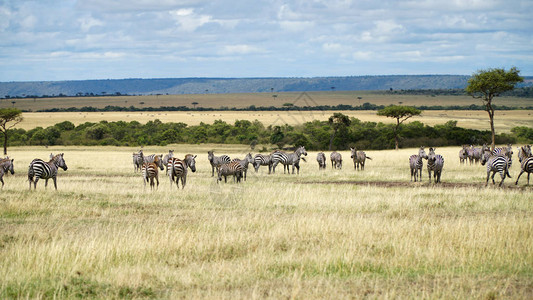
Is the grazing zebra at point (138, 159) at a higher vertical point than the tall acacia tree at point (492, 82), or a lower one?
lower

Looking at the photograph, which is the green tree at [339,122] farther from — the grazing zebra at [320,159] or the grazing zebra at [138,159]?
the grazing zebra at [138,159]

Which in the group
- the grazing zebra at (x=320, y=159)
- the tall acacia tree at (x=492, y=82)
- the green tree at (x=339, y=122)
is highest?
the tall acacia tree at (x=492, y=82)

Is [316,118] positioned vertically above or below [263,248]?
above

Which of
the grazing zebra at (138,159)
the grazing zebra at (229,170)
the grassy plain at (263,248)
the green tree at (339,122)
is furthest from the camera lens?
the green tree at (339,122)

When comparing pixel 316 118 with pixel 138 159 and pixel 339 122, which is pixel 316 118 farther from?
pixel 138 159

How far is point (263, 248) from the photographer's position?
32.7ft

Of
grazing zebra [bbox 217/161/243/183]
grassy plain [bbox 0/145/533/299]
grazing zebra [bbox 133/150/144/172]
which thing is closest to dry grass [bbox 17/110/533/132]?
grazing zebra [bbox 133/150/144/172]

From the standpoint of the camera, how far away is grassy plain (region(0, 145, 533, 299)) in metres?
7.63

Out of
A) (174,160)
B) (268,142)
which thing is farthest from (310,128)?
(174,160)

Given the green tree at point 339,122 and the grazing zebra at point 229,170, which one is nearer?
the grazing zebra at point 229,170

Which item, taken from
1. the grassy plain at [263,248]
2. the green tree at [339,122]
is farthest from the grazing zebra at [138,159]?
the green tree at [339,122]

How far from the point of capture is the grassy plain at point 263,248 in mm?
7629

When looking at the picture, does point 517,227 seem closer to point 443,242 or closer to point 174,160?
point 443,242

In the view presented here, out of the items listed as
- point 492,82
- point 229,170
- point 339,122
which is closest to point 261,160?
point 229,170
